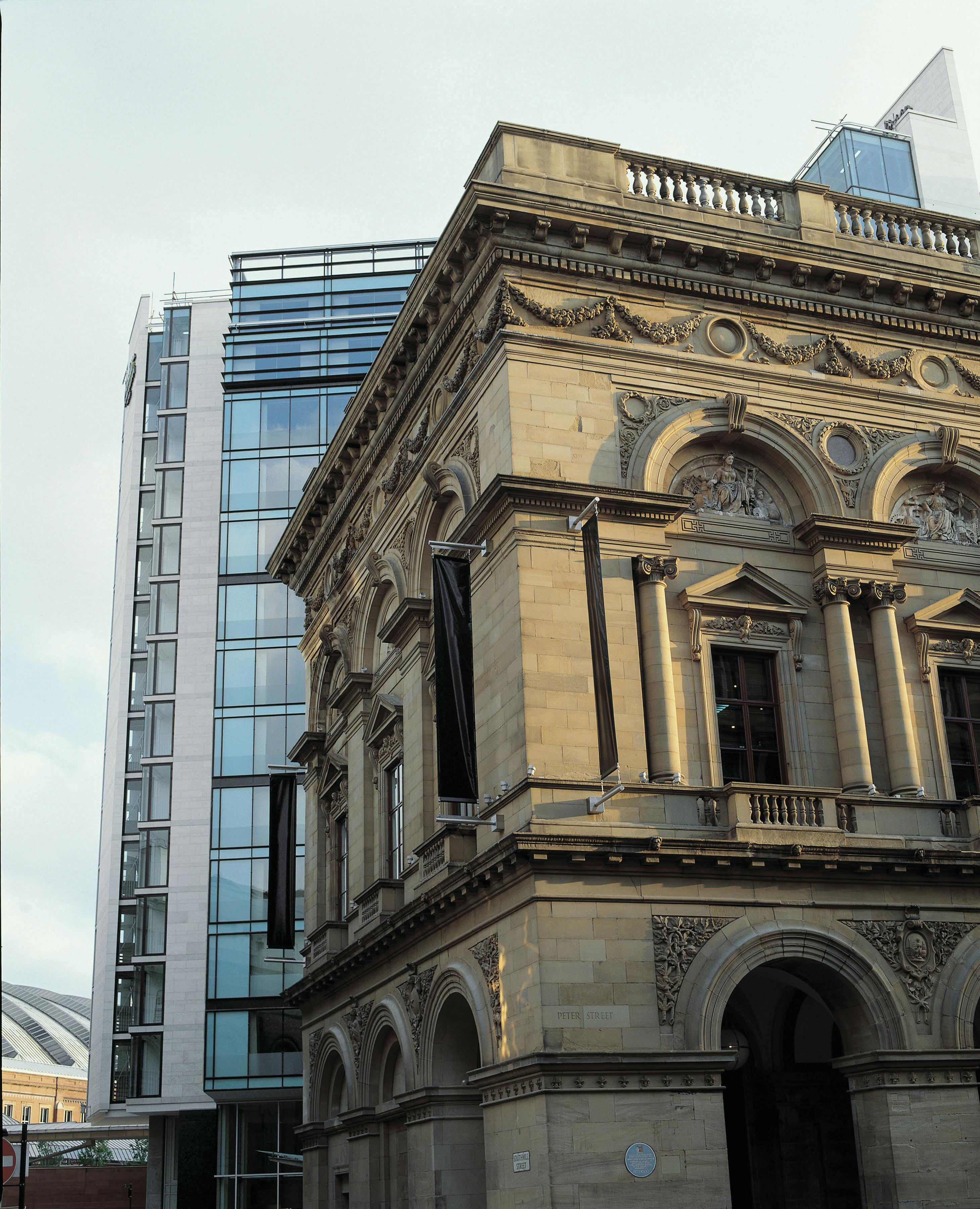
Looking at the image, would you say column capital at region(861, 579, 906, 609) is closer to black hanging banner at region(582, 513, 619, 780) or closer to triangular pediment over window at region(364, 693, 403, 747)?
black hanging banner at region(582, 513, 619, 780)

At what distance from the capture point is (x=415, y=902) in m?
26.2

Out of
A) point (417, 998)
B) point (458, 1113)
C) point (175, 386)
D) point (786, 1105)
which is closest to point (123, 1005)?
point (175, 386)

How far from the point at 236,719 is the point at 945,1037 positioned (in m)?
38.8

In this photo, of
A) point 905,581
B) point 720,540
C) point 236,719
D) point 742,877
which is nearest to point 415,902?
point 742,877

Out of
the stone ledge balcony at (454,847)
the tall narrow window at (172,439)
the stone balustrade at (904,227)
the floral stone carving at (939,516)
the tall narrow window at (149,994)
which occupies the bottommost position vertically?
the stone ledge balcony at (454,847)

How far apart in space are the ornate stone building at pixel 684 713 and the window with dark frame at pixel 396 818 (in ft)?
0.51

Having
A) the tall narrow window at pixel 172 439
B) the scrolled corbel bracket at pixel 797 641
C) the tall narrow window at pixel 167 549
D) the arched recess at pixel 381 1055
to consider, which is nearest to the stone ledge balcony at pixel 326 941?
the arched recess at pixel 381 1055

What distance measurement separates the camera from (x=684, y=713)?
2397 cm

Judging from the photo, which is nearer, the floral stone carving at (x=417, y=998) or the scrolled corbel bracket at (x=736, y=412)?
the scrolled corbel bracket at (x=736, y=412)

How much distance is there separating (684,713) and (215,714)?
36.4 m

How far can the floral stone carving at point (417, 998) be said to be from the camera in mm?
26422

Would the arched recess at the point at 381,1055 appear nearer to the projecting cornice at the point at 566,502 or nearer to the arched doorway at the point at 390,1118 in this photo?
the arched doorway at the point at 390,1118

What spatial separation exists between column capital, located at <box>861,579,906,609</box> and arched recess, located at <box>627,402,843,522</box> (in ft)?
4.81

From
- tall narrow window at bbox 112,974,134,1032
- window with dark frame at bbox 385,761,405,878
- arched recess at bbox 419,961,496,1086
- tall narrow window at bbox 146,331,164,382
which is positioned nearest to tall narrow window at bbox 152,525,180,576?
tall narrow window at bbox 146,331,164,382
